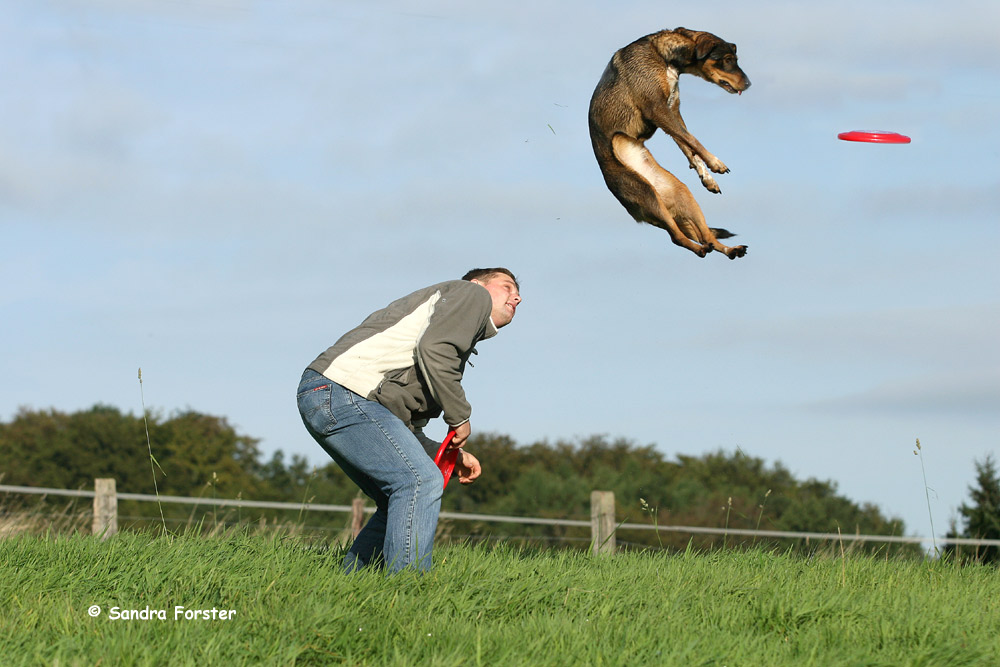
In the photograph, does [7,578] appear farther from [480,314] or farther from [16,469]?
[16,469]

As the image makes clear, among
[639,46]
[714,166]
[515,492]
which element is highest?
[639,46]

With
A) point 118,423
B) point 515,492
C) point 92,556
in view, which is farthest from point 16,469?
point 92,556

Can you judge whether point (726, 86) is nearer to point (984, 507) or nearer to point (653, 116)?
point (653, 116)

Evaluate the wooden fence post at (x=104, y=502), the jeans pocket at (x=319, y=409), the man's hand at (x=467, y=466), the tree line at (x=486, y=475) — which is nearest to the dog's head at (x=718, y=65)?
the man's hand at (x=467, y=466)

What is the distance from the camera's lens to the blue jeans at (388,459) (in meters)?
4.22

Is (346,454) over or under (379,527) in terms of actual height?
over

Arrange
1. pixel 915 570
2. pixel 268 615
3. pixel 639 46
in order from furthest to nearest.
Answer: pixel 915 570
pixel 639 46
pixel 268 615

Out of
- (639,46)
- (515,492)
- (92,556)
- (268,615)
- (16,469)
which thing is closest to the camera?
(268,615)

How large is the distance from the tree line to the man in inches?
1371

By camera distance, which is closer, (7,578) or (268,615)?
(268,615)

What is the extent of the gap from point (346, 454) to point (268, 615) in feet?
A: 3.12

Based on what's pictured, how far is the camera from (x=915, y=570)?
18.1ft

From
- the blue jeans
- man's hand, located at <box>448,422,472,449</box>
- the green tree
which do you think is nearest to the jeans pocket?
the blue jeans

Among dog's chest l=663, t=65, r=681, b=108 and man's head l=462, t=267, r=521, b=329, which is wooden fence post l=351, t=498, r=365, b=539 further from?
dog's chest l=663, t=65, r=681, b=108
